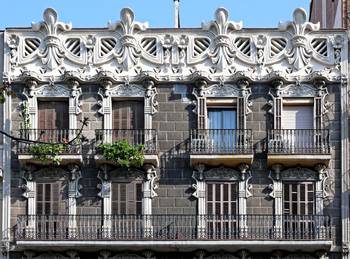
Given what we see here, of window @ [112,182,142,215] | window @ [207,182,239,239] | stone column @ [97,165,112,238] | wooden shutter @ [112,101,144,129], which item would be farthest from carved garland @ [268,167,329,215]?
stone column @ [97,165,112,238]

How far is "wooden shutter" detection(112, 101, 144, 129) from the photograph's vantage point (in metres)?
47.5

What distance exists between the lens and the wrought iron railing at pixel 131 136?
4706 cm

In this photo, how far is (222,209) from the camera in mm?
46875

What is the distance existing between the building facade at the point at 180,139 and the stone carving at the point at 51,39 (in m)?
0.05

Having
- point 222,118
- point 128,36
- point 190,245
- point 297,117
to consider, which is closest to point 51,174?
point 190,245

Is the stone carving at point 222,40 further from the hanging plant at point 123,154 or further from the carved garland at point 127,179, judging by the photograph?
the carved garland at point 127,179

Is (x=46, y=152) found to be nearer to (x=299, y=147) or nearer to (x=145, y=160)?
(x=145, y=160)

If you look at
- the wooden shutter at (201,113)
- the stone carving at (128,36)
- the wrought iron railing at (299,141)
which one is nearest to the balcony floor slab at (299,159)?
the wrought iron railing at (299,141)

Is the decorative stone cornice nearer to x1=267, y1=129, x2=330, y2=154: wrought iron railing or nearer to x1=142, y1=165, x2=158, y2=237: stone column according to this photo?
x1=267, y1=129, x2=330, y2=154: wrought iron railing

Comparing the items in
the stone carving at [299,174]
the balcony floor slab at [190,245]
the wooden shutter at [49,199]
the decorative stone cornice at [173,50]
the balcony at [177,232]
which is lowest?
the balcony floor slab at [190,245]

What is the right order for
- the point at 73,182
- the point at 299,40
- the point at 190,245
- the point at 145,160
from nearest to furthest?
the point at 190,245 → the point at 145,160 → the point at 73,182 → the point at 299,40

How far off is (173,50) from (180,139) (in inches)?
132

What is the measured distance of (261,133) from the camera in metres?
47.6

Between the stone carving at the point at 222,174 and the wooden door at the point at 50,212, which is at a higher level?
the stone carving at the point at 222,174
